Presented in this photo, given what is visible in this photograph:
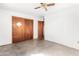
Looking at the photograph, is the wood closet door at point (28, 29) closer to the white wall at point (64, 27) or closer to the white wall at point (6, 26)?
the white wall at point (6, 26)

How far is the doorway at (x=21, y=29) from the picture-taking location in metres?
5.20

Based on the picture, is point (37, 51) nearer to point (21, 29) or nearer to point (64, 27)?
point (64, 27)

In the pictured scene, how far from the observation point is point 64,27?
14.9ft

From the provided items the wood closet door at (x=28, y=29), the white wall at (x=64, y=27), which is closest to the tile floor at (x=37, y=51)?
the white wall at (x=64, y=27)

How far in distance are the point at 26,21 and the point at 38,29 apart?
69.9 inches

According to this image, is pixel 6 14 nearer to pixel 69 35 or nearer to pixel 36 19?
pixel 36 19

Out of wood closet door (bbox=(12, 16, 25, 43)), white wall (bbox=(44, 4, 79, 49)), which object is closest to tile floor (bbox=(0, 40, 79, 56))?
white wall (bbox=(44, 4, 79, 49))

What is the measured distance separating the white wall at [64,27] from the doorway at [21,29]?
1631 mm

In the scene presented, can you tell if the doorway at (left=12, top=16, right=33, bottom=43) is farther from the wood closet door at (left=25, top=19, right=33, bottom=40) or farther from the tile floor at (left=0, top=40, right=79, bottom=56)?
the tile floor at (left=0, top=40, right=79, bottom=56)

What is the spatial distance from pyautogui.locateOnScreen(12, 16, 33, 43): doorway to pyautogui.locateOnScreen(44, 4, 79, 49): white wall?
64.2 inches

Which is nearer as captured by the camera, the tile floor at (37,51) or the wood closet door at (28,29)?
the tile floor at (37,51)

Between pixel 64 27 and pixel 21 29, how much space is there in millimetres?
3304

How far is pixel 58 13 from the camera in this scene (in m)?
5.05

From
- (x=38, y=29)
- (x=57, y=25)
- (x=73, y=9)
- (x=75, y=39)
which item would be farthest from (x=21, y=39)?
(x=73, y=9)
